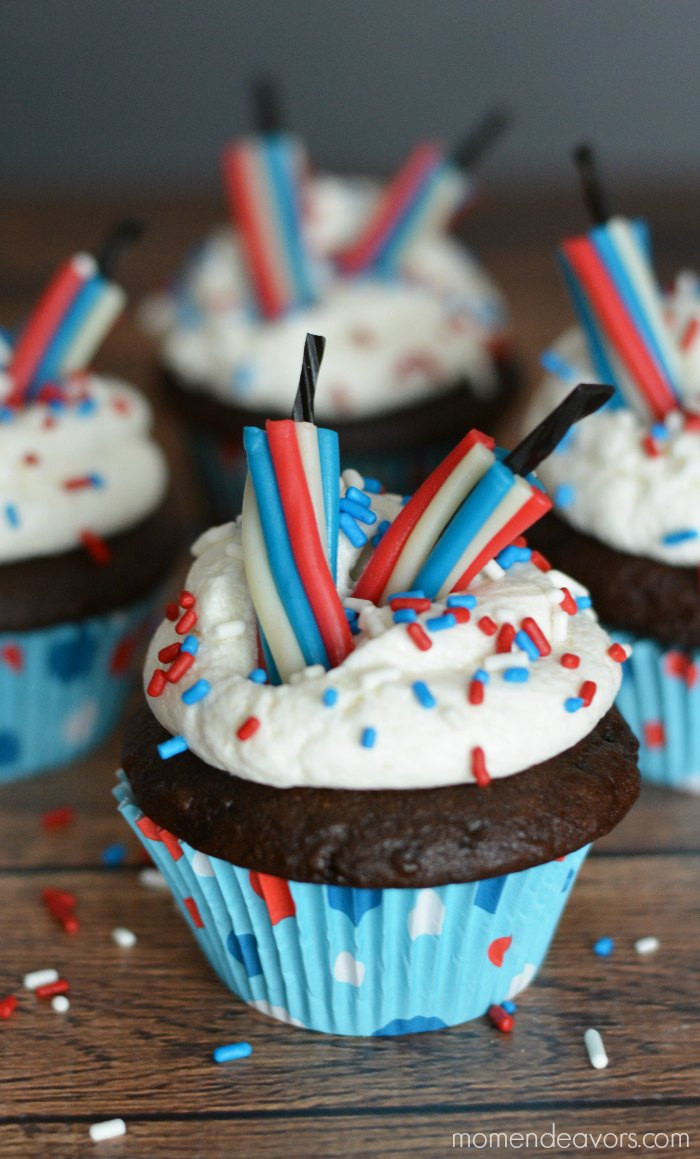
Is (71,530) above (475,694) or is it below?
below

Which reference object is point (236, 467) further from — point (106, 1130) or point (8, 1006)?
point (106, 1130)

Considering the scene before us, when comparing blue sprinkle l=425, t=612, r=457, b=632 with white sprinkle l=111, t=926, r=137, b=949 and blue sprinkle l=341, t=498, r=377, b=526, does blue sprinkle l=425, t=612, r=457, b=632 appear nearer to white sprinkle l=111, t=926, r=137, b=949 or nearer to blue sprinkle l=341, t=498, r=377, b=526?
blue sprinkle l=341, t=498, r=377, b=526

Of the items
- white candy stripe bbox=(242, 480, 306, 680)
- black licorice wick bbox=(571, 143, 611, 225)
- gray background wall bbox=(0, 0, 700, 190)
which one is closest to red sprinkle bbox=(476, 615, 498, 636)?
white candy stripe bbox=(242, 480, 306, 680)

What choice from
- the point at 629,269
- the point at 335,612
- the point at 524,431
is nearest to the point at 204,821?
the point at 335,612

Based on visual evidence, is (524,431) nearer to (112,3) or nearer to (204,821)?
(204,821)

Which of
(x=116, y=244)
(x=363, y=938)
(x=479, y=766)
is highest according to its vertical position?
(x=116, y=244)

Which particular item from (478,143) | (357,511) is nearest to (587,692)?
(357,511)
